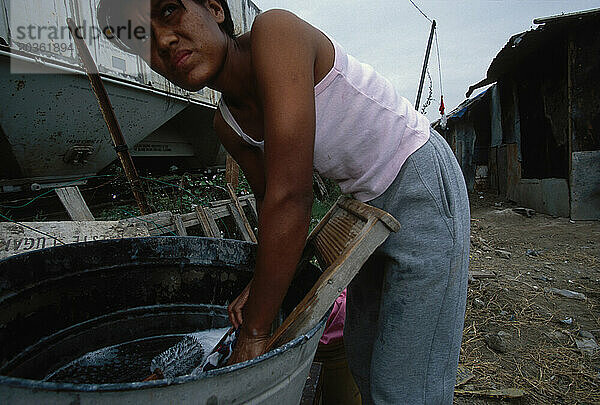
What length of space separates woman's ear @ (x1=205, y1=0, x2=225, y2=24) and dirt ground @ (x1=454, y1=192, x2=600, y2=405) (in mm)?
2434

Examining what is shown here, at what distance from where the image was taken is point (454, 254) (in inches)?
43.9

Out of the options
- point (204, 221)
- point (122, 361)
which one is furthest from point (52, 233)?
point (204, 221)

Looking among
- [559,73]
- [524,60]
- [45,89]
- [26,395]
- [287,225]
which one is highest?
[524,60]

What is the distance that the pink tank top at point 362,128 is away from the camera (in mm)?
1028

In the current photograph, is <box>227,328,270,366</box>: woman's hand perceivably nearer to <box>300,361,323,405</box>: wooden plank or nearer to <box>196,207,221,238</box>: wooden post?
<box>300,361,323,405</box>: wooden plank

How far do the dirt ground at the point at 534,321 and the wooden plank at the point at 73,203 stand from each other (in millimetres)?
3438

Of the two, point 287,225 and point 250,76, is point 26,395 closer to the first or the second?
point 287,225

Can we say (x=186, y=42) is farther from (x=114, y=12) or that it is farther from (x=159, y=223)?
(x=159, y=223)

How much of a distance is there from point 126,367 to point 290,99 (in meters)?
1.34

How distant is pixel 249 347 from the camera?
0.91 metres

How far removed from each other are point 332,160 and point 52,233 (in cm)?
245

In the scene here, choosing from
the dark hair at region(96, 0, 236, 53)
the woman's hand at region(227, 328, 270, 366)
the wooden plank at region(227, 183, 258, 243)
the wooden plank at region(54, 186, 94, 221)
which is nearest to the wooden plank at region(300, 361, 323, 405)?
the woman's hand at region(227, 328, 270, 366)

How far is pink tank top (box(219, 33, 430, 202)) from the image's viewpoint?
1.03 metres

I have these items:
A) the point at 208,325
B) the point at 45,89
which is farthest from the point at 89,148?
the point at 208,325
